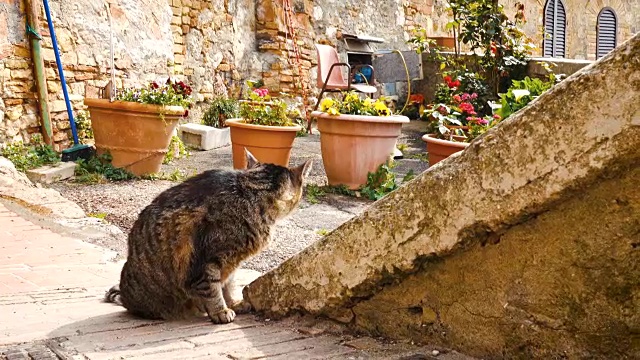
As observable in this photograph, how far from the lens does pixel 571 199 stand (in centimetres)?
181

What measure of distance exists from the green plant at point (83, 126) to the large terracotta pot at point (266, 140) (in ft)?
4.83

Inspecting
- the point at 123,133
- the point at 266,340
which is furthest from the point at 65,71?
the point at 266,340

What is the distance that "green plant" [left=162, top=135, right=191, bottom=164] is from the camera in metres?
7.49

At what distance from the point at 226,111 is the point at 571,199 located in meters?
7.68

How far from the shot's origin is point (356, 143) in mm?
6301

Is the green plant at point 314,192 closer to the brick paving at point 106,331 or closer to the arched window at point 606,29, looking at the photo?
the brick paving at point 106,331

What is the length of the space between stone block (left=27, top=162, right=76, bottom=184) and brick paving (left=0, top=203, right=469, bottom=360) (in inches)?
83.7

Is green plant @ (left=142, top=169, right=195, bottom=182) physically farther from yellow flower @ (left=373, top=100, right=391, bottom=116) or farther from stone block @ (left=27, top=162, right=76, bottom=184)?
yellow flower @ (left=373, top=100, right=391, bottom=116)

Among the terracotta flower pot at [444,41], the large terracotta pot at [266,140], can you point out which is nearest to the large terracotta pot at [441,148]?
the large terracotta pot at [266,140]

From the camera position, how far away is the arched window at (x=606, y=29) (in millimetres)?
20094

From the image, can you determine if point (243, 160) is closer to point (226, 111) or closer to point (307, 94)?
point (226, 111)

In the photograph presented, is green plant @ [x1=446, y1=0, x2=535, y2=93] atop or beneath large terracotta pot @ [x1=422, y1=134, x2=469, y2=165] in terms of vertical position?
atop

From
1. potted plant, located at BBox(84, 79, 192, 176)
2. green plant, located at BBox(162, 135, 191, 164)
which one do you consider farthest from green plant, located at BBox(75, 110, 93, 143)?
green plant, located at BBox(162, 135, 191, 164)

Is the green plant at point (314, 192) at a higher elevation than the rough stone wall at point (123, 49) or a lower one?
lower
